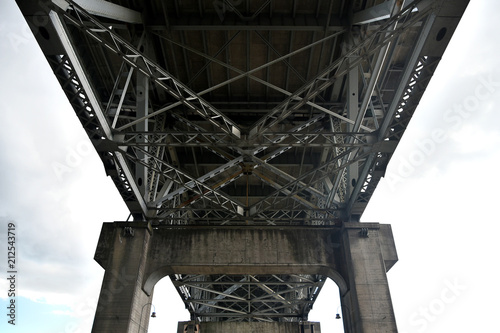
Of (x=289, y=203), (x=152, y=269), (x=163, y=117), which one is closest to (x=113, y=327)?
(x=152, y=269)

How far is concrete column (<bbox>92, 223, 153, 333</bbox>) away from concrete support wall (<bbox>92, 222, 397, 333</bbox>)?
3 centimetres

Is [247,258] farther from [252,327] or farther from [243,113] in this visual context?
[252,327]

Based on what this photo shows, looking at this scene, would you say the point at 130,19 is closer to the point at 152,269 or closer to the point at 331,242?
the point at 152,269

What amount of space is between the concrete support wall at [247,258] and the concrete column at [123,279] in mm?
31

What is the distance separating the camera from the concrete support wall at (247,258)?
12099mm

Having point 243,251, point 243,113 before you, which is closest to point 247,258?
point 243,251

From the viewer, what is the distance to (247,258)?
13.8 meters

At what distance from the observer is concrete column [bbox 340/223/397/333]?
1175 centimetres

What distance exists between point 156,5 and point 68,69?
13.6 ft

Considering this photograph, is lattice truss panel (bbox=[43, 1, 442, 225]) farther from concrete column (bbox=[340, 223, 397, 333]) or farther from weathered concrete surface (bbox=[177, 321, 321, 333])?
weathered concrete surface (bbox=[177, 321, 321, 333])

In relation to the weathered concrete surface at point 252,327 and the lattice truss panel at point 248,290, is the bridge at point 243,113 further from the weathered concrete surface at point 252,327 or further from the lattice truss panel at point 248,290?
the weathered concrete surface at point 252,327

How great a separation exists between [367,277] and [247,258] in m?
4.30

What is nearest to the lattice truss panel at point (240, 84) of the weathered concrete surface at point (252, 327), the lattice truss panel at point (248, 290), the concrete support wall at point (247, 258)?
the concrete support wall at point (247, 258)

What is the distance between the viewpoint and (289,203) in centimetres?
2155
